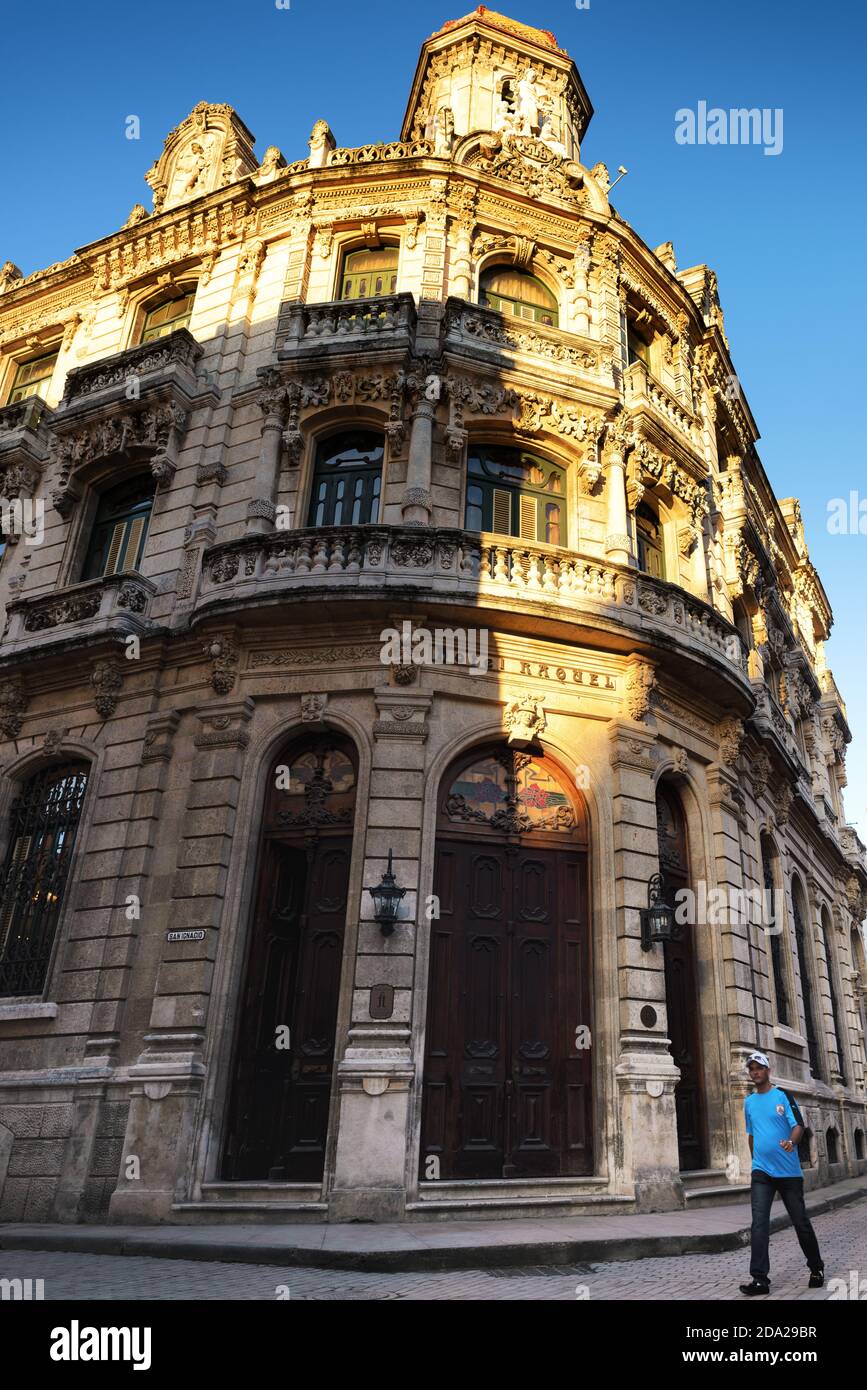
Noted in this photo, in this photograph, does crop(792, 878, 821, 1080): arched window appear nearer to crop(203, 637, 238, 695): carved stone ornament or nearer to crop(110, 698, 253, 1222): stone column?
crop(110, 698, 253, 1222): stone column

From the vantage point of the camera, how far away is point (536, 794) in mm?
13836

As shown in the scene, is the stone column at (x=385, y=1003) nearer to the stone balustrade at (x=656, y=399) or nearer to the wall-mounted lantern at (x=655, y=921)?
the wall-mounted lantern at (x=655, y=921)

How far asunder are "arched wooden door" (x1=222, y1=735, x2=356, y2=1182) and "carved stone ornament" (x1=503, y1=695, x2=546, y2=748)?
2429 mm

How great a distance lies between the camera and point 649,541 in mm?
17953

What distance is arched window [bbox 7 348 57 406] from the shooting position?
21703 millimetres

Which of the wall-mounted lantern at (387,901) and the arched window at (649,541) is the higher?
the arched window at (649,541)

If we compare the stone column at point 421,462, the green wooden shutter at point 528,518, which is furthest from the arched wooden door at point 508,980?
Result: the green wooden shutter at point 528,518

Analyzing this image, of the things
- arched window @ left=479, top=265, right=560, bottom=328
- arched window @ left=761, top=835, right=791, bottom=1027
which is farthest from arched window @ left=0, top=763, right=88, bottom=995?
arched window @ left=761, top=835, right=791, bottom=1027

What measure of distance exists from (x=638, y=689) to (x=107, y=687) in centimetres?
869

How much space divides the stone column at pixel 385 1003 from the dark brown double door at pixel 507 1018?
0.74m

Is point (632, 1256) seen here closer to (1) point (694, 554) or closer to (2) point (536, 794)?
(2) point (536, 794)

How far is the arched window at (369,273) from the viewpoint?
58.2ft
